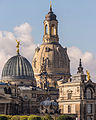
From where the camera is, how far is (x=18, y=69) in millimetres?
154250

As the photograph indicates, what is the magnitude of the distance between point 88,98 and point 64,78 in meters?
38.0

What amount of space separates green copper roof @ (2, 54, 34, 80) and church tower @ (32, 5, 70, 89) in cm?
1301

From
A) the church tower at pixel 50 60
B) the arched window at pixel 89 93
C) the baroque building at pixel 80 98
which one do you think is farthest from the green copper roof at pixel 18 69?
the arched window at pixel 89 93

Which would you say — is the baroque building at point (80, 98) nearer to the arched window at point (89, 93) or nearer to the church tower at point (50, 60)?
the arched window at point (89, 93)

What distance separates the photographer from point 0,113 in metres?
119

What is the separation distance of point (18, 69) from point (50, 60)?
23.6m

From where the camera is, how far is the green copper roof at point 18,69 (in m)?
154

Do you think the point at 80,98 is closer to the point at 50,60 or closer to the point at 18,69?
the point at 18,69

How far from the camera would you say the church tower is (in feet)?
563

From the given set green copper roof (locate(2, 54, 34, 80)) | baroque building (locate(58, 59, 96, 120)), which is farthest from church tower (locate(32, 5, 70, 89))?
baroque building (locate(58, 59, 96, 120))

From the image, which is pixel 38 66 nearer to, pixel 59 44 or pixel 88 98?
pixel 59 44

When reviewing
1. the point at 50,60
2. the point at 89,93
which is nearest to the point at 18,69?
the point at 50,60

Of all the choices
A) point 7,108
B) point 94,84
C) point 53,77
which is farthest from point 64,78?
point 7,108

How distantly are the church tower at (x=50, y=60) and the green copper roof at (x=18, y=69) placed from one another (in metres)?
13.0
